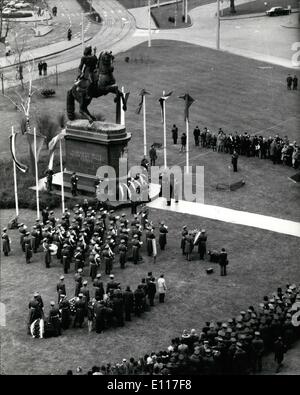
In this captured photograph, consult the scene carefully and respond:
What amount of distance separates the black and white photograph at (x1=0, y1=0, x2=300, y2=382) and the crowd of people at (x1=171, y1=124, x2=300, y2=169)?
8cm

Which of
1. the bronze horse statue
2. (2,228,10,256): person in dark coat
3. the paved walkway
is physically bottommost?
the paved walkway

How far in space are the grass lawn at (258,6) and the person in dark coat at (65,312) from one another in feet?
234

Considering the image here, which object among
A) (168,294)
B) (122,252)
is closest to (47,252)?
(122,252)

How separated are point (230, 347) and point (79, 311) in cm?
569

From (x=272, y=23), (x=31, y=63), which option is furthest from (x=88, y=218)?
(x=272, y=23)

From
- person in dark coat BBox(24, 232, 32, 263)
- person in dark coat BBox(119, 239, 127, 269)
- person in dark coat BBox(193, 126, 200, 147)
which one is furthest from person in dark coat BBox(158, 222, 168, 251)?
person in dark coat BBox(193, 126, 200, 147)

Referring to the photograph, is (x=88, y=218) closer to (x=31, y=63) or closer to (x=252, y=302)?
(x=252, y=302)

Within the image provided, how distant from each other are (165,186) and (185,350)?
18.3m

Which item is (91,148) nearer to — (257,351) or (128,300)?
(128,300)

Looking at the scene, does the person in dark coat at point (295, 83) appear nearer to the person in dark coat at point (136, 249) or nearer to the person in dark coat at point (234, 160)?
the person in dark coat at point (234, 160)

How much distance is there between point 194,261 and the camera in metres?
35.5

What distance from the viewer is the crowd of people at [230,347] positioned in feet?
81.2

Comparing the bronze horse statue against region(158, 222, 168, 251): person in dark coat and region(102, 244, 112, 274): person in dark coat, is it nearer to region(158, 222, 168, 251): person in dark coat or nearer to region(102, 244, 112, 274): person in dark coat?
region(158, 222, 168, 251): person in dark coat

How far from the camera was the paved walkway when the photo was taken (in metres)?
39.4
